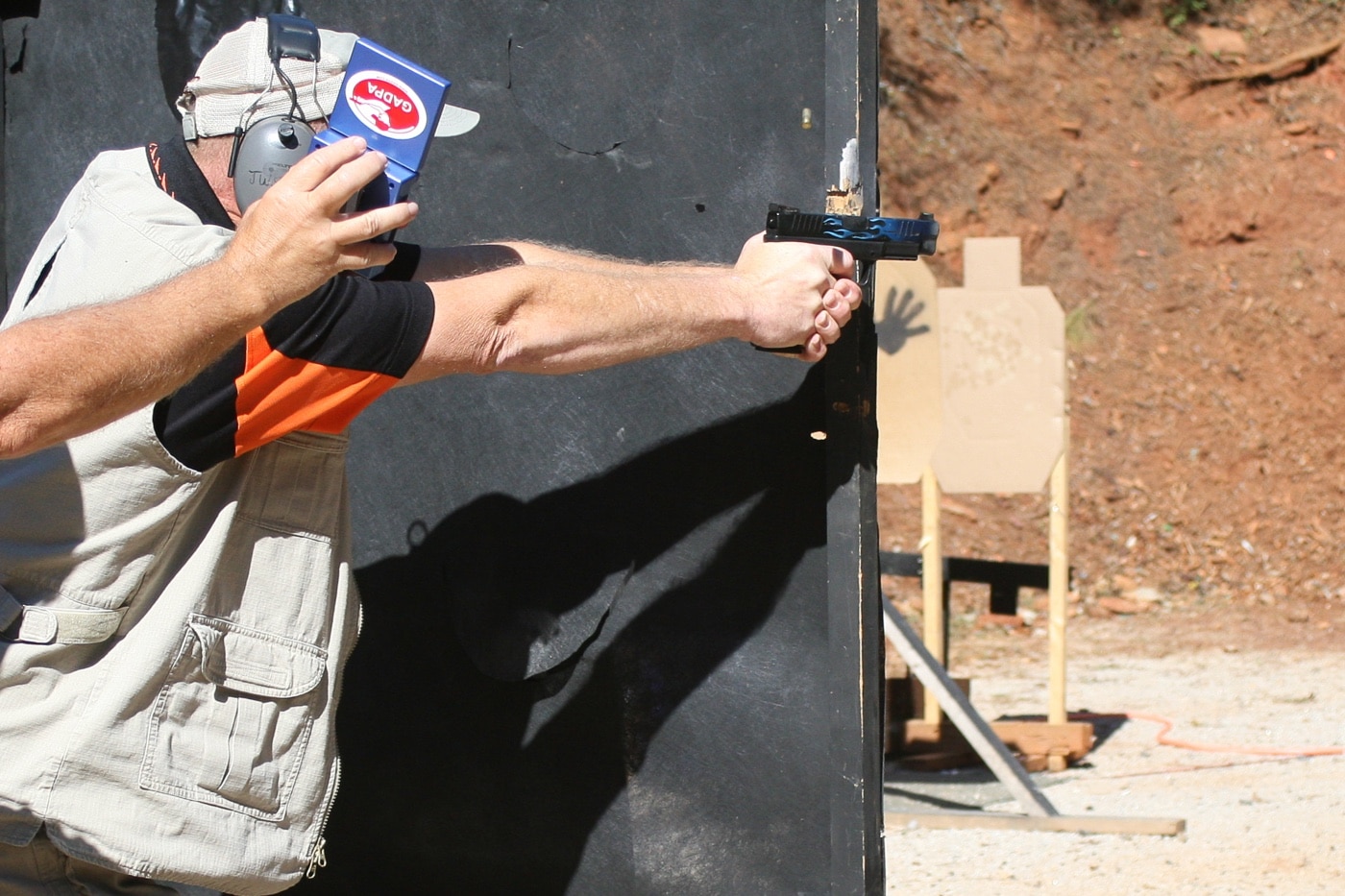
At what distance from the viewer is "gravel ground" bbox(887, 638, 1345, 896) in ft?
10.2

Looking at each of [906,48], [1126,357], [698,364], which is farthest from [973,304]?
[906,48]

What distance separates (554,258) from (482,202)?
0.32 meters

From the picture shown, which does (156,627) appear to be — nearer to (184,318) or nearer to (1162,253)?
(184,318)

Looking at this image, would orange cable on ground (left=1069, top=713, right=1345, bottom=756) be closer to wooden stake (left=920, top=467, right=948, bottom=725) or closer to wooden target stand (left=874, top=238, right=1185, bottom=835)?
wooden target stand (left=874, top=238, right=1185, bottom=835)

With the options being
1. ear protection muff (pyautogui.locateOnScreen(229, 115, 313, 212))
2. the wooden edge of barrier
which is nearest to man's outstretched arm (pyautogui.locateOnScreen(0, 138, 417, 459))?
ear protection muff (pyautogui.locateOnScreen(229, 115, 313, 212))

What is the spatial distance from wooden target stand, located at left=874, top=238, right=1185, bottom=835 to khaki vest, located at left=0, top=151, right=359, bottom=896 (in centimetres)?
219

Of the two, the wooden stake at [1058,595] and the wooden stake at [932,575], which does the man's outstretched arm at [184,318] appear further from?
the wooden stake at [1058,595]

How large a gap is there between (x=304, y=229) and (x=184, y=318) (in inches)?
5.2

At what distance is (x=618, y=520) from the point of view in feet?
6.30

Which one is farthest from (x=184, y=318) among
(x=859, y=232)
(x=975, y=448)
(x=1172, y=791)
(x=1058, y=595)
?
(x=975, y=448)

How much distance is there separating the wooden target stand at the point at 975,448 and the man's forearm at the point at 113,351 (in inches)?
94.5

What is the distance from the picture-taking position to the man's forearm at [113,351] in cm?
115

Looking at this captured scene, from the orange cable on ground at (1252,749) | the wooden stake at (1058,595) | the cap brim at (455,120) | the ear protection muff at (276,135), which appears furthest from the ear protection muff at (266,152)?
the orange cable on ground at (1252,749)

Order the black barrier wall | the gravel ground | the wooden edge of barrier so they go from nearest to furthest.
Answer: the black barrier wall < the gravel ground < the wooden edge of barrier
